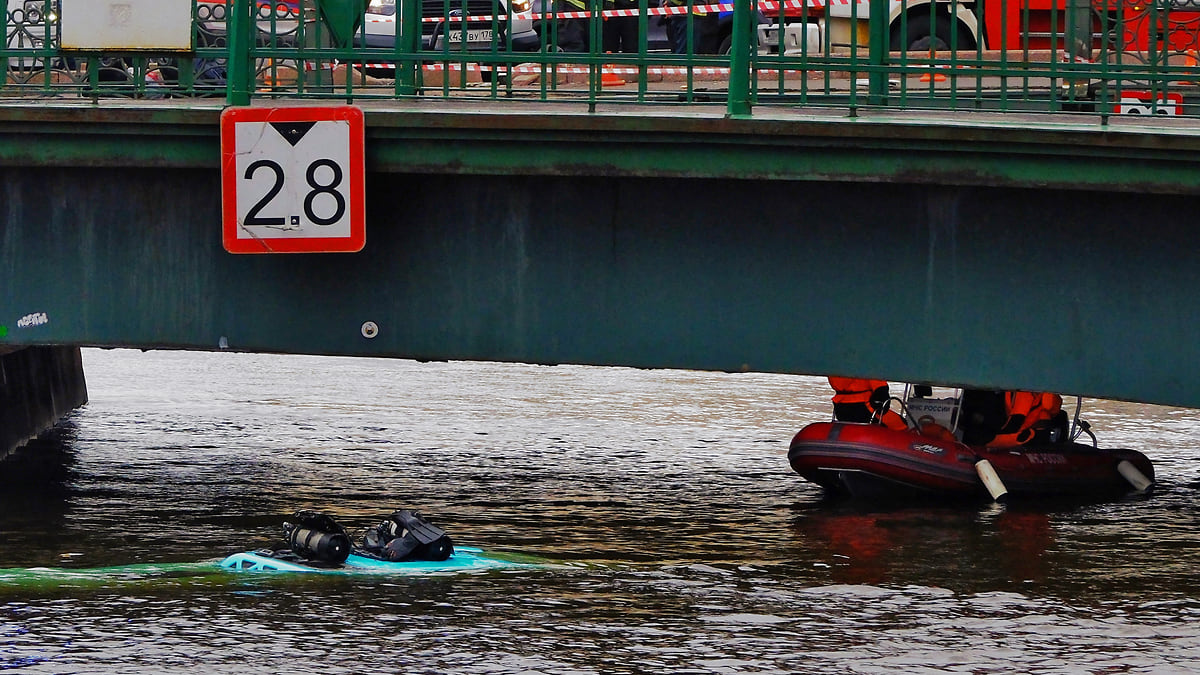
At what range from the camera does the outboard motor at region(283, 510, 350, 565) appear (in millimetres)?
14758

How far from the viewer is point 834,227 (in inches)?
441

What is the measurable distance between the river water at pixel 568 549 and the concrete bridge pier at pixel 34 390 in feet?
1.29

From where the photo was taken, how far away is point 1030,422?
20.8m

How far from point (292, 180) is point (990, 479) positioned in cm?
1033

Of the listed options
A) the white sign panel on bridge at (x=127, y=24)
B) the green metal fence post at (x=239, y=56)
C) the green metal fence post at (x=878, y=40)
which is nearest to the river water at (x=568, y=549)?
the green metal fence post at (x=239, y=56)

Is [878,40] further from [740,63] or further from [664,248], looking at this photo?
[664,248]

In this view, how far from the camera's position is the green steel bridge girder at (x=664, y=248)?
10672 mm

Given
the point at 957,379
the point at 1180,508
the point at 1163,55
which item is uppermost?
the point at 1163,55

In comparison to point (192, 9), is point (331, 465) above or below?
below

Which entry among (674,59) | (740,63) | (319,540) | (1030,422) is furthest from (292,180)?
(1030,422)

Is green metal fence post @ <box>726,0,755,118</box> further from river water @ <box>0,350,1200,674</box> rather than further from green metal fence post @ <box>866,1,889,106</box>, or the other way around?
river water @ <box>0,350,1200,674</box>

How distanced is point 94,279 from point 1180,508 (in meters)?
12.3

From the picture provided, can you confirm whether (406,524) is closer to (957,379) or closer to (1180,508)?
(957,379)

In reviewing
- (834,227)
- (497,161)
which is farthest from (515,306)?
(834,227)
